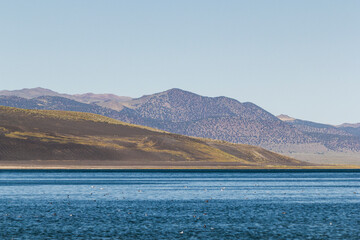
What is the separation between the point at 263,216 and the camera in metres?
71.9

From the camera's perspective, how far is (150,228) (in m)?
61.2

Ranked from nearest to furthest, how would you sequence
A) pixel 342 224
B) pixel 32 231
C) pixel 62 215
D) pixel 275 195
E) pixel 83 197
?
pixel 32 231 < pixel 342 224 < pixel 62 215 < pixel 83 197 < pixel 275 195

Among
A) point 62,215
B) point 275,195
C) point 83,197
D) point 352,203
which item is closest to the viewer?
point 62,215

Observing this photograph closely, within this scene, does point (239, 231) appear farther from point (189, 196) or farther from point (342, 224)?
point (189, 196)

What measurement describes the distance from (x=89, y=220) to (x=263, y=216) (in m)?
18.7

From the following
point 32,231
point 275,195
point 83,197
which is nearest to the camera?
point 32,231

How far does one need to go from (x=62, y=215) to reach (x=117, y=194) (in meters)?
34.8

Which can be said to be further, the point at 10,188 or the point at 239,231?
the point at 10,188

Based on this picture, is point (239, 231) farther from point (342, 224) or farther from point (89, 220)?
point (89, 220)

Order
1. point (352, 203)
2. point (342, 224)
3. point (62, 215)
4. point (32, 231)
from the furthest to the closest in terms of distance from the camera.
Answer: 1. point (352, 203)
2. point (62, 215)
3. point (342, 224)
4. point (32, 231)

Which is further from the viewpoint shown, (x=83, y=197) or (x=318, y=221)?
(x=83, y=197)

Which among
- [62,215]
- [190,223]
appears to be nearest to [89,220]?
[62,215]

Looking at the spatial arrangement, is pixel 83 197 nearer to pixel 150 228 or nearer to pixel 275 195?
pixel 275 195

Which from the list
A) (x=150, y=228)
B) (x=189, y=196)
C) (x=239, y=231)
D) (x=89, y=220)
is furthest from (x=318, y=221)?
(x=189, y=196)
